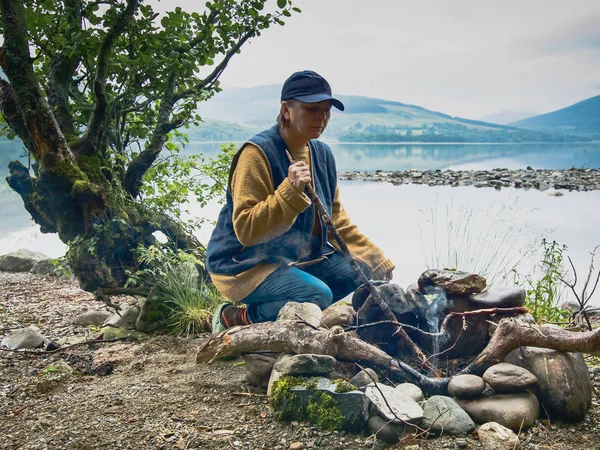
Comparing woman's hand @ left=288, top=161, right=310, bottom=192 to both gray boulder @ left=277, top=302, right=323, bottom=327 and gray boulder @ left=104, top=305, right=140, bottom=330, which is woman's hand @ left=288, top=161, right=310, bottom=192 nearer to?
gray boulder @ left=277, top=302, right=323, bottom=327

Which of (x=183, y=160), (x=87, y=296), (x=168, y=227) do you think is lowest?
(x=87, y=296)

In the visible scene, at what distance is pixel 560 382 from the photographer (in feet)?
6.87

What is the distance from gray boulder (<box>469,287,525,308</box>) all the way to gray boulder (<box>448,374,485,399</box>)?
0.48 m

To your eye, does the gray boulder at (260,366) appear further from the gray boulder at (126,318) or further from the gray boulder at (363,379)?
the gray boulder at (126,318)

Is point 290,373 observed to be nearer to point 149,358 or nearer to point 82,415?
point 82,415

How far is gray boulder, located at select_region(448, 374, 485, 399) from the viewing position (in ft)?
6.82

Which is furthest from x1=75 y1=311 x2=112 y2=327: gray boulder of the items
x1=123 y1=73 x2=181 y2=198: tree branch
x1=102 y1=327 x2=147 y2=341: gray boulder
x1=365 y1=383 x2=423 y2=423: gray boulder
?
x1=365 y1=383 x2=423 y2=423: gray boulder

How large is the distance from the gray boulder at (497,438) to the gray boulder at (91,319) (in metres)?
2.93

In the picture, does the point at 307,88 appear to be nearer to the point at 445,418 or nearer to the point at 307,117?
the point at 307,117

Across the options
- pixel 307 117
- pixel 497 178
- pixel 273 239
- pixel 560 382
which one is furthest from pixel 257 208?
pixel 497 178

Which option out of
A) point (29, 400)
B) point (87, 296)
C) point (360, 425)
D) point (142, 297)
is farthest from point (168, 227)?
point (360, 425)

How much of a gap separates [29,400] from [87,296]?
246 cm

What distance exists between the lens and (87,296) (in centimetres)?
490

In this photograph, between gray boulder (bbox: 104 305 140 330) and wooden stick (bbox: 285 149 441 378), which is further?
gray boulder (bbox: 104 305 140 330)
